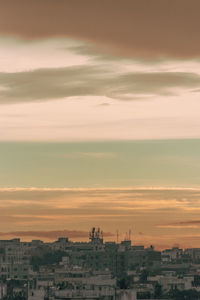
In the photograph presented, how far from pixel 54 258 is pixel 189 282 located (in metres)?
50.6

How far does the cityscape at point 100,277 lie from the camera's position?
126 meters

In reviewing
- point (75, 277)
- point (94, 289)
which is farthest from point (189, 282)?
point (94, 289)

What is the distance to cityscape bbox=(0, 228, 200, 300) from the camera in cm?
12606

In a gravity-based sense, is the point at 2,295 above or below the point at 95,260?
below

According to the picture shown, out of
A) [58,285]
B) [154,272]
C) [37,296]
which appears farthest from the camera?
[154,272]

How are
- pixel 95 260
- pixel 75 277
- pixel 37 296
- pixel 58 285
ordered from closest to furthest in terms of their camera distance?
pixel 37 296 → pixel 58 285 → pixel 75 277 → pixel 95 260

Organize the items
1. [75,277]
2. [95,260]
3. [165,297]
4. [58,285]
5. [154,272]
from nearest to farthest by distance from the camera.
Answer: [165,297] → [58,285] → [75,277] → [154,272] → [95,260]

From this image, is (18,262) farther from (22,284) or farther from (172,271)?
(22,284)

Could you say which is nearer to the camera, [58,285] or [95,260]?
[58,285]

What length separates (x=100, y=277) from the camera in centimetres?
14700

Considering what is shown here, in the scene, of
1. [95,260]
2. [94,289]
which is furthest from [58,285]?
[95,260]

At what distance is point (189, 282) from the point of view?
152125 millimetres

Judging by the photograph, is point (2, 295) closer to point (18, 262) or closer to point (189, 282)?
point (189, 282)

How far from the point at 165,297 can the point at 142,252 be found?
6738 cm
